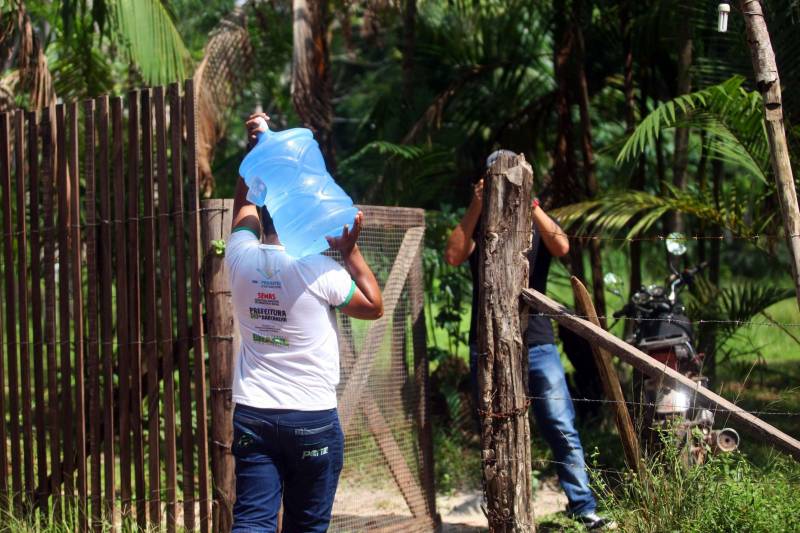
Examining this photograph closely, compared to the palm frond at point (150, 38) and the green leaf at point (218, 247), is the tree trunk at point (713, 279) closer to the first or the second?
the green leaf at point (218, 247)

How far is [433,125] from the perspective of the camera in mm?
8391

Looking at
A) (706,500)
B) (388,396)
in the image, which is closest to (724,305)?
(388,396)

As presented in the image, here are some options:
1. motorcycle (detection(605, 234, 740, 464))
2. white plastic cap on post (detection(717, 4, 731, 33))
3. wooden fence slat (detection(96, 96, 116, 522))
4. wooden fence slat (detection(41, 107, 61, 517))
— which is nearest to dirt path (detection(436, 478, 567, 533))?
motorcycle (detection(605, 234, 740, 464))

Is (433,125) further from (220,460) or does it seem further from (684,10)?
(220,460)

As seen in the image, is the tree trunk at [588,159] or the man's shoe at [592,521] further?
the tree trunk at [588,159]

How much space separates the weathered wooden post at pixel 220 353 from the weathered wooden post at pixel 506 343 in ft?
4.23

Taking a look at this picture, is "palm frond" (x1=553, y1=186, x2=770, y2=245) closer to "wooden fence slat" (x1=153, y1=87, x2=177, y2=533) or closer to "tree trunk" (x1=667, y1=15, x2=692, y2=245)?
"tree trunk" (x1=667, y1=15, x2=692, y2=245)

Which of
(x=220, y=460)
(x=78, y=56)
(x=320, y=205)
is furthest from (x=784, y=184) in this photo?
(x=78, y=56)

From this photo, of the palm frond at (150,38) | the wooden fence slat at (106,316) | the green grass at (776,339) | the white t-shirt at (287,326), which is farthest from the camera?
the green grass at (776,339)

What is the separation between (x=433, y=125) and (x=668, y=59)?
1997 millimetres

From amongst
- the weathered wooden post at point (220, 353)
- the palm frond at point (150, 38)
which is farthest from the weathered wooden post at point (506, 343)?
the palm frond at point (150, 38)

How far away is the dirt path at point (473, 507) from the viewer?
19.1 feet

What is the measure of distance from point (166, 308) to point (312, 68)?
4.21 meters

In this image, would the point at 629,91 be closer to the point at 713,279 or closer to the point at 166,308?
the point at 713,279
